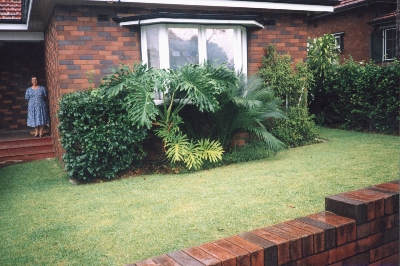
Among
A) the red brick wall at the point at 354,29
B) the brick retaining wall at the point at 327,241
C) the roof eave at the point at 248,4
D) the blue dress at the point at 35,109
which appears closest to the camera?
the brick retaining wall at the point at 327,241

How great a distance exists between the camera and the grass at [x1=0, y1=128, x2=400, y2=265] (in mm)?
3383

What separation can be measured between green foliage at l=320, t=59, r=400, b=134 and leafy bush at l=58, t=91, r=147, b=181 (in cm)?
643

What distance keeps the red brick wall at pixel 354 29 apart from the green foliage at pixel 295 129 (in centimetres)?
856

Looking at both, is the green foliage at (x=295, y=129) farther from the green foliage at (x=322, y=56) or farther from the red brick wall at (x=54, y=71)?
the red brick wall at (x=54, y=71)

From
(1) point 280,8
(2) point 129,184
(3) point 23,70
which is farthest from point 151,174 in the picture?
(3) point 23,70

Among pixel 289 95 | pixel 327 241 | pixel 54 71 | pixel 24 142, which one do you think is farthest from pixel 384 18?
pixel 327 241

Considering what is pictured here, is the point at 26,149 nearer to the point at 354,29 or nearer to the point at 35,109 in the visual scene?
the point at 35,109

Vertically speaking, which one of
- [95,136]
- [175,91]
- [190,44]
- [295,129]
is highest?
[190,44]

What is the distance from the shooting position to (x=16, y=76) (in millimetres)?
12250

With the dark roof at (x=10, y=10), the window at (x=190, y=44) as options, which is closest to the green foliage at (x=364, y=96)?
the window at (x=190, y=44)

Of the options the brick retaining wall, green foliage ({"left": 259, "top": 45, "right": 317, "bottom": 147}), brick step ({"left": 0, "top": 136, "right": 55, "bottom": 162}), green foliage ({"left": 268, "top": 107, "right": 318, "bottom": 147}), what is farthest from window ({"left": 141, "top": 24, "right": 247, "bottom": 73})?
the brick retaining wall

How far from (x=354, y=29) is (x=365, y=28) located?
568 mm

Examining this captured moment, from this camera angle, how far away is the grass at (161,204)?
3.38 m

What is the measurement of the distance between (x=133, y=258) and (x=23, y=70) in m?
11.1
